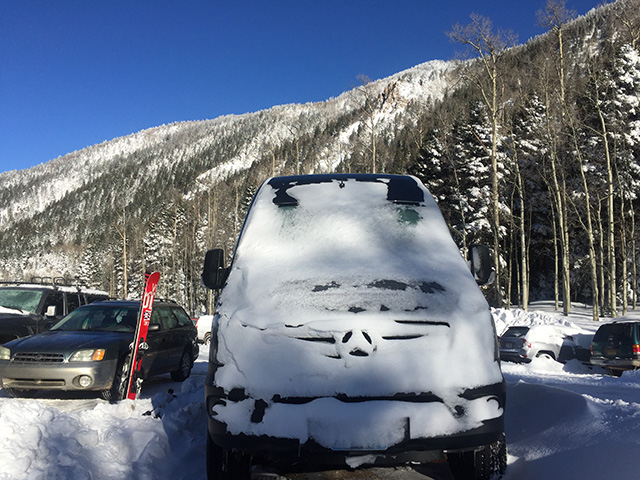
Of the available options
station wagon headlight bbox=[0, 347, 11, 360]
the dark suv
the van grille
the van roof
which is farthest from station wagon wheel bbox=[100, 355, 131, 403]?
the van roof

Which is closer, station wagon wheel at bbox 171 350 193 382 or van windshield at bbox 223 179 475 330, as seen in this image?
van windshield at bbox 223 179 475 330

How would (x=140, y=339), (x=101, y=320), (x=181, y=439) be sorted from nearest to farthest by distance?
(x=181, y=439)
(x=140, y=339)
(x=101, y=320)

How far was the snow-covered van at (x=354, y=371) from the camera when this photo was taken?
8.82ft

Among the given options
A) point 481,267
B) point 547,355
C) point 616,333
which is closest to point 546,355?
point 547,355

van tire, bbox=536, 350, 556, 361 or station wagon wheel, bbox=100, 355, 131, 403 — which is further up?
station wagon wheel, bbox=100, 355, 131, 403

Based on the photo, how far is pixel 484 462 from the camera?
10.3 feet

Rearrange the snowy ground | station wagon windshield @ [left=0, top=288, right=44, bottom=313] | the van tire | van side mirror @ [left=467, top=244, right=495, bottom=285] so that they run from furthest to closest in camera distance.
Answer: the van tire
station wagon windshield @ [left=0, top=288, right=44, bottom=313]
van side mirror @ [left=467, top=244, right=495, bottom=285]
the snowy ground

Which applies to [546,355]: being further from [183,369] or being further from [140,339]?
[140,339]

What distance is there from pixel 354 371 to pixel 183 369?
26.5ft

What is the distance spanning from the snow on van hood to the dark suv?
8501 mm

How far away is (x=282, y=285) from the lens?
3.25 metres

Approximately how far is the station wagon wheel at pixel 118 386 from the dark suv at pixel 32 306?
360 cm

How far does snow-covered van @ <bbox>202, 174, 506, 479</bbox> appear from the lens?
2.69m

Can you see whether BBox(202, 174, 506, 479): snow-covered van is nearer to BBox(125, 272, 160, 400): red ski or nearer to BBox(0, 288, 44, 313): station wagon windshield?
BBox(125, 272, 160, 400): red ski
